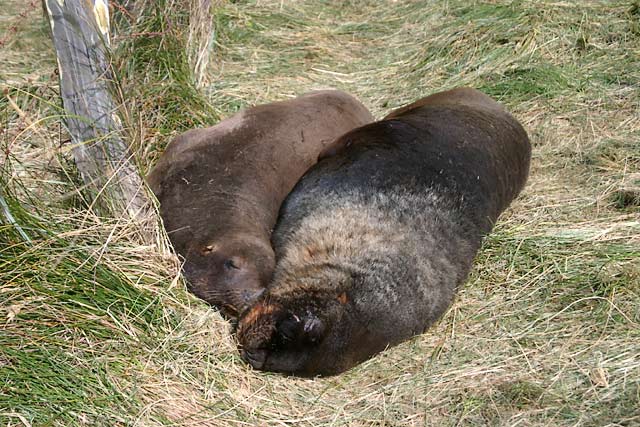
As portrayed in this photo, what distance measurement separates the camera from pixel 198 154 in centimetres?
532

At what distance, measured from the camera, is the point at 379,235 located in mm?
A: 4621

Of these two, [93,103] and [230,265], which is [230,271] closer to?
[230,265]

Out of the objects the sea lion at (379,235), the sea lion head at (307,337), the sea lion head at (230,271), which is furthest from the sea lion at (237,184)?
the sea lion head at (307,337)

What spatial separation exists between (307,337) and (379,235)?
988mm

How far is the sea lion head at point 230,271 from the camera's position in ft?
14.5

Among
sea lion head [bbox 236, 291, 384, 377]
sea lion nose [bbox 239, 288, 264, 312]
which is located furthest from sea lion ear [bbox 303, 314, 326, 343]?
sea lion nose [bbox 239, 288, 264, 312]

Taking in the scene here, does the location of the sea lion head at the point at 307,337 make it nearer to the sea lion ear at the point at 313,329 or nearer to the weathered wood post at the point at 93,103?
the sea lion ear at the point at 313,329

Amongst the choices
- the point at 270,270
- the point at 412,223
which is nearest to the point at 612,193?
the point at 412,223

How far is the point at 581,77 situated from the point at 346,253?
4047 mm

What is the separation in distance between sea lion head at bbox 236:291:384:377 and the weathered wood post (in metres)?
0.92

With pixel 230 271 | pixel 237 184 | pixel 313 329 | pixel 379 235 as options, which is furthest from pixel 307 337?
pixel 237 184

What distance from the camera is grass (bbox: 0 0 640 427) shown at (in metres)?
3.51

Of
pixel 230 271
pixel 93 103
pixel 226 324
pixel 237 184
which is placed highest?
pixel 93 103

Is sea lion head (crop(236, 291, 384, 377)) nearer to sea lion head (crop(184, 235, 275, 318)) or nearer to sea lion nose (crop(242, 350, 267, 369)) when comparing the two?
sea lion nose (crop(242, 350, 267, 369))
